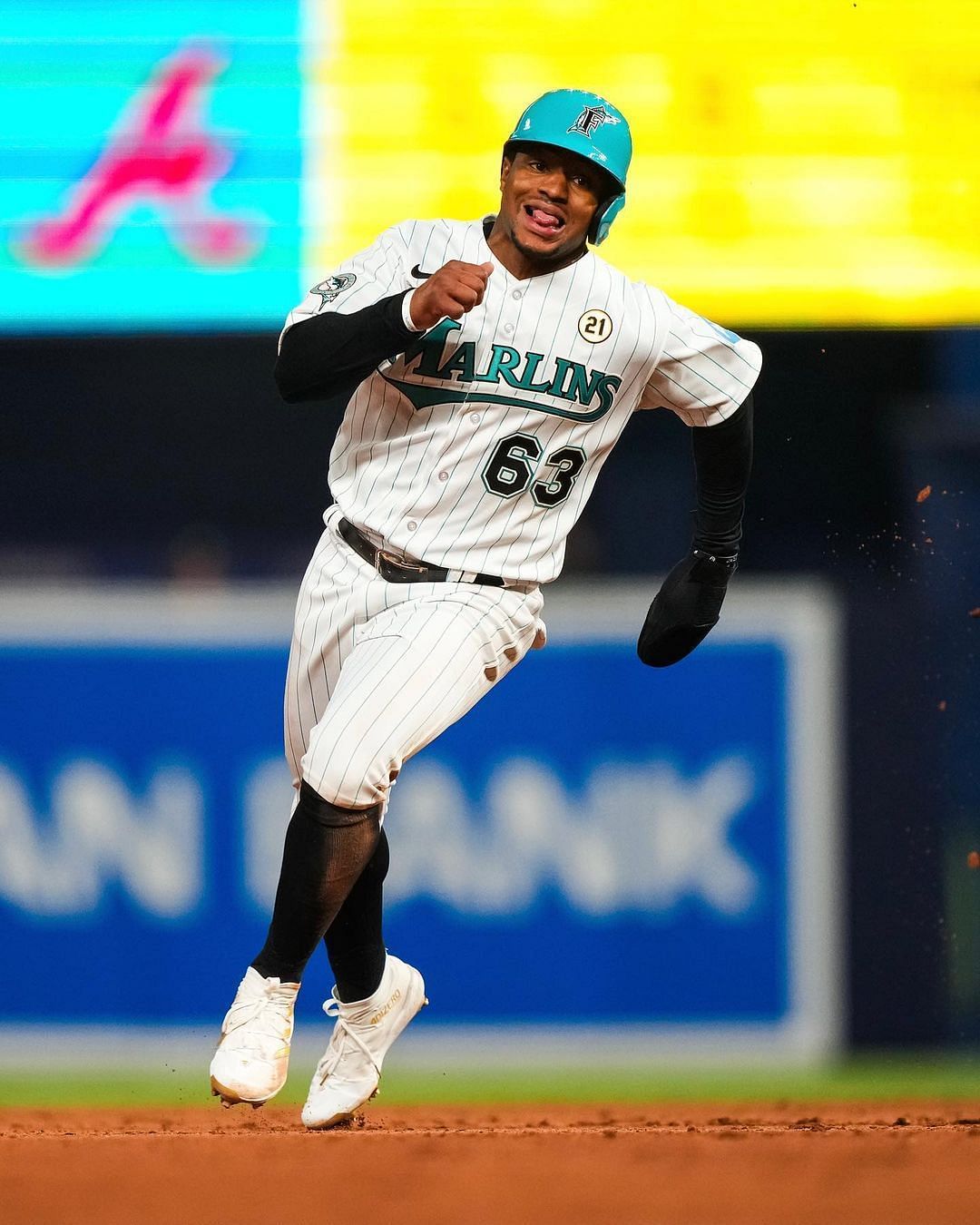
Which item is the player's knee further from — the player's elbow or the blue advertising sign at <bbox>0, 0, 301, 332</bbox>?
the blue advertising sign at <bbox>0, 0, 301, 332</bbox>

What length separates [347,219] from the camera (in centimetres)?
460

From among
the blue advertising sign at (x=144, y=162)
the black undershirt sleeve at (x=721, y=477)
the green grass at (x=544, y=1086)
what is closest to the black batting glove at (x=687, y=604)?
the black undershirt sleeve at (x=721, y=477)

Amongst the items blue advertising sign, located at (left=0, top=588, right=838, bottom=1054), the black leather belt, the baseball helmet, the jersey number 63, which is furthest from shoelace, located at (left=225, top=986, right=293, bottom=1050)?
blue advertising sign, located at (left=0, top=588, right=838, bottom=1054)

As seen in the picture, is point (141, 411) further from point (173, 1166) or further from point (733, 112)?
point (173, 1166)

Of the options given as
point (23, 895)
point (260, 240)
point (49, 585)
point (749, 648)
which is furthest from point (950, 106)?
point (23, 895)

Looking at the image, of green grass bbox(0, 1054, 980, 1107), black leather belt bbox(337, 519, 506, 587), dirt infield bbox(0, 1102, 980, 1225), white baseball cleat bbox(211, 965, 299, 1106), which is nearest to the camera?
white baseball cleat bbox(211, 965, 299, 1106)

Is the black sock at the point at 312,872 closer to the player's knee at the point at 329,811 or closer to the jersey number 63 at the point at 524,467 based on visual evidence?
the player's knee at the point at 329,811

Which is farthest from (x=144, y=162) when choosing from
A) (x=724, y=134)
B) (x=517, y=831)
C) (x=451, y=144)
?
(x=517, y=831)

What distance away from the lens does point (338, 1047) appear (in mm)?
2945

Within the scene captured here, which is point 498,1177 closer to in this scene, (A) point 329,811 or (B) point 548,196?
(A) point 329,811

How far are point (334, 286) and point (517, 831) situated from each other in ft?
7.49

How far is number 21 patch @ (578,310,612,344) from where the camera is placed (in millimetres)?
2625

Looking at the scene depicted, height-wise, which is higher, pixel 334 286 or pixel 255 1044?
pixel 334 286

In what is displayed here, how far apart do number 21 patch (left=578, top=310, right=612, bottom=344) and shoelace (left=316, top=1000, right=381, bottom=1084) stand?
48.2 inches
